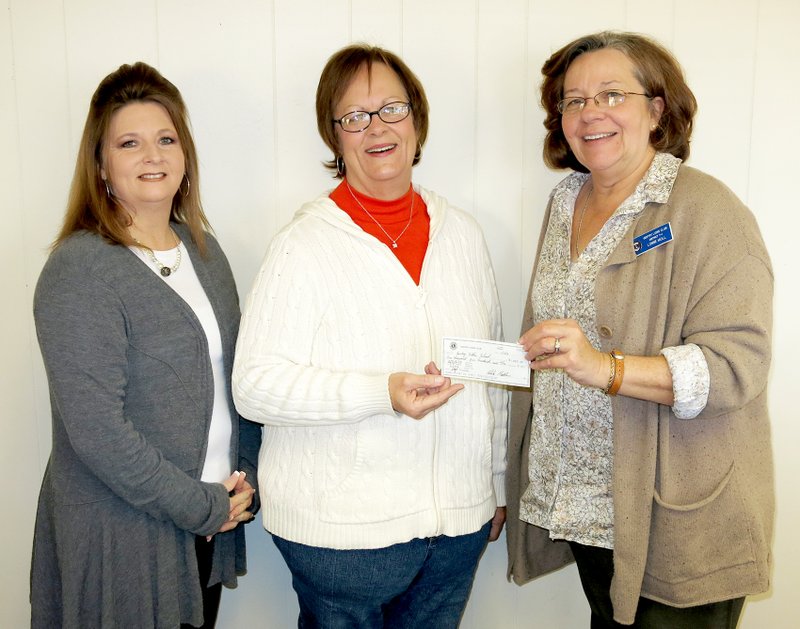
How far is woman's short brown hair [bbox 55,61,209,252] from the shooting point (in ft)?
4.91

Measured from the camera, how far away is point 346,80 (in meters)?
1.63

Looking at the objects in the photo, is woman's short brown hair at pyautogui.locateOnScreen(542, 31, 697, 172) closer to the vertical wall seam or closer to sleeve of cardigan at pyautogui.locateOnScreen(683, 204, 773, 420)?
sleeve of cardigan at pyautogui.locateOnScreen(683, 204, 773, 420)

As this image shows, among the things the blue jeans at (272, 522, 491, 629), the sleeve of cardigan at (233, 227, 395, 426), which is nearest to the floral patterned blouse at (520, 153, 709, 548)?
the blue jeans at (272, 522, 491, 629)

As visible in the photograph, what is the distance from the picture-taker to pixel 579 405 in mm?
1523

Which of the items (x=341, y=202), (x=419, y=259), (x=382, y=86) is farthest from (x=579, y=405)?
(x=382, y=86)

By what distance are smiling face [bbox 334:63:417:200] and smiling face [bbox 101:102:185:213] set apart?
0.41m

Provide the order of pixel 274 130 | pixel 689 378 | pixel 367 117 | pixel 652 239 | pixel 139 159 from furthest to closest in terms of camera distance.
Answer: pixel 274 130 → pixel 367 117 → pixel 139 159 → pixel 652 239 → pixel 689 378

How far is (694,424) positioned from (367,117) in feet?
3.24

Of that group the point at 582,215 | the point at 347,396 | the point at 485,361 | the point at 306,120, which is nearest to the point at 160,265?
the point at 347,396

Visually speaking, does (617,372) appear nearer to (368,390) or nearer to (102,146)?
(368,390)

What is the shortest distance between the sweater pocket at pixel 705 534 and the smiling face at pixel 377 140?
0.91 meters

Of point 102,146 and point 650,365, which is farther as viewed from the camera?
point 102,146

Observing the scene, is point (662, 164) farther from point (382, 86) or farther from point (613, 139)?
point (382, 86)

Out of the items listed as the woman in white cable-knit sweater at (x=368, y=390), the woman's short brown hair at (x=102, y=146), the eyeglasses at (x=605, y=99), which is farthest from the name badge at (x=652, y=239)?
the woman's short brown hair at (x=102, y=146)
